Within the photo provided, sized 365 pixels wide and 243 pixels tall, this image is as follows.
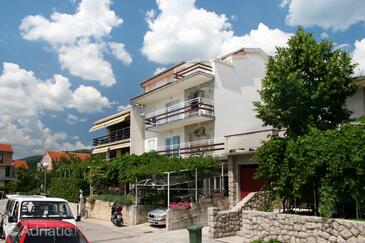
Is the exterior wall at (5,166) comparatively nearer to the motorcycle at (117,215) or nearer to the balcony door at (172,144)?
the balcony door at (172,144)

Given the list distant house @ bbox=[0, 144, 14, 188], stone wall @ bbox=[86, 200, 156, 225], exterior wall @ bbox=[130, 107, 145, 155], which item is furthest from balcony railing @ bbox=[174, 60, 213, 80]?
distant house @ bbox=[0, 144, 14, 188]

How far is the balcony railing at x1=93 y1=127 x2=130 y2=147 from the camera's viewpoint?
132 ft

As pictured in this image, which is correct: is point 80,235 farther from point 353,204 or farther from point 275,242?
point 353,204

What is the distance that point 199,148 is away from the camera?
92.2ft

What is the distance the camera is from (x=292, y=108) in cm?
1569

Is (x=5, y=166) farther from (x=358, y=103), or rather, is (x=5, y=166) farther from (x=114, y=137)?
(x=358, y=103)

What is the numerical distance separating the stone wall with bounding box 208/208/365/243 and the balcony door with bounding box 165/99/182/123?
14.1 m

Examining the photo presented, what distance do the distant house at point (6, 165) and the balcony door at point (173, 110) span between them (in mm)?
55757

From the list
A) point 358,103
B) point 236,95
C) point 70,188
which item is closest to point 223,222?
point 358,103

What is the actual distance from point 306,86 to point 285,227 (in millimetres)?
5743

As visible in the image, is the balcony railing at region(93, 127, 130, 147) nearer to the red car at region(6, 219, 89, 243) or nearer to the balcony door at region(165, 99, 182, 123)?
the balcony door at region(165, 99, 182, 123)

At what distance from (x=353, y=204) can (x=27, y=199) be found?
1146cm

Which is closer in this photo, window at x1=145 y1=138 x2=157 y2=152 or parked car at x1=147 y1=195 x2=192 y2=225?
parked car at x1=147 y1=195 x2=192 y2=225

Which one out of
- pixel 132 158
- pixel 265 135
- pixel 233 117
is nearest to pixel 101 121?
pixel 132 158
